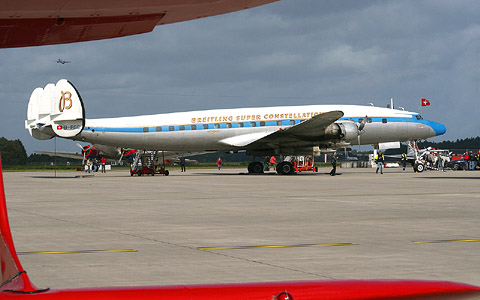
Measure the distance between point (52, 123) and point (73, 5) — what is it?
38.1 meters

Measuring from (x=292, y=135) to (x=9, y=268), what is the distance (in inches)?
1451

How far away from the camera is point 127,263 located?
8.84 meters

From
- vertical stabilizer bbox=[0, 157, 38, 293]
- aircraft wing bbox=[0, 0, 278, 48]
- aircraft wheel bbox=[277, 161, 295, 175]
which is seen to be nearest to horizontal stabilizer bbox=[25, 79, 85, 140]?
aircraft wheel bbox=[277, 161, 295, 175]

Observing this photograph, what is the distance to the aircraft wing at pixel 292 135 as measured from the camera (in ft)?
128

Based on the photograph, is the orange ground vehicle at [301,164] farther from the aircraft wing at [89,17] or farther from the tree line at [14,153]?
the tree line at [14,153]

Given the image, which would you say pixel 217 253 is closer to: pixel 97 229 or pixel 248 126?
pixel 97 229

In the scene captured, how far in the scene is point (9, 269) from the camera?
4887 millimetres

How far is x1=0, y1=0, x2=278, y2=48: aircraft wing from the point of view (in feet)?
15.5

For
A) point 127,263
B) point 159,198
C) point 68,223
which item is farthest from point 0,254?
point 159,198

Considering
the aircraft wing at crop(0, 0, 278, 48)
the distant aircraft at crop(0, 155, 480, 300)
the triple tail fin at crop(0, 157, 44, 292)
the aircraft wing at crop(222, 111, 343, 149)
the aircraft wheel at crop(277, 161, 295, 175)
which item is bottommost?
the distant aircraft at crop(0, 155, 480, 300)

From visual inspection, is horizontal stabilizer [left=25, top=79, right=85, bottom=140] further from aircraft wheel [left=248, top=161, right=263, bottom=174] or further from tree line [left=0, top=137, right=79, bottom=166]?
tree line [left=0, top=137, right=79, bottom=166]

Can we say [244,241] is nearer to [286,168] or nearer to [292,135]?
[292,135]

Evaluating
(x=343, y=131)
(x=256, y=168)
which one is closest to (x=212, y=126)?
(x=256, y=168)

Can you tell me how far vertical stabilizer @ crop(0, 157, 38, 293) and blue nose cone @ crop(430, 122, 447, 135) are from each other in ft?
146
